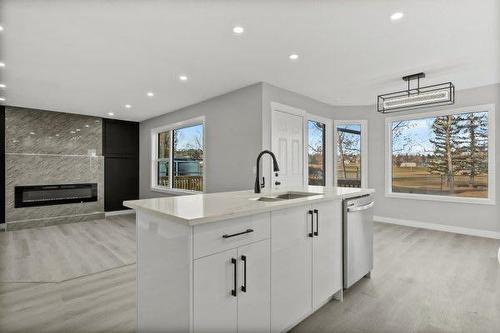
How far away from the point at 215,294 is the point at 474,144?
5325 millimetres

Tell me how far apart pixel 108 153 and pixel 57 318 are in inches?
208

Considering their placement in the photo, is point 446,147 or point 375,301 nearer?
point 375,301

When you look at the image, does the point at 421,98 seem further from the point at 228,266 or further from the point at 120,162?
the point at 120,162

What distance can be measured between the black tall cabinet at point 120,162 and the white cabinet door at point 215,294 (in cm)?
620

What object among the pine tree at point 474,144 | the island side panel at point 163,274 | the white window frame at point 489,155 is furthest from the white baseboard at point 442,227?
the island side panel at point 163,274

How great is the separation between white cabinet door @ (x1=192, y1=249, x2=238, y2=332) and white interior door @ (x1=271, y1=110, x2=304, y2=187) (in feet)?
9.18

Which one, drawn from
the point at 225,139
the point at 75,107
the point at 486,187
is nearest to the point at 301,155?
the point at 225,139

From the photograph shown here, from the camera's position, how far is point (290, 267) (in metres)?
1.79

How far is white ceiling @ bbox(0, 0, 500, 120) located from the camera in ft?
7.24

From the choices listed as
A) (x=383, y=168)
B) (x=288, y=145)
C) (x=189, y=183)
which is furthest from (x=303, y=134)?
(x=189, y=183)

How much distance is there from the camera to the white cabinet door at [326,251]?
6.66 feet

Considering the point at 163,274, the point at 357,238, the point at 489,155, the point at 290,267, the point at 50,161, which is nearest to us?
the point at 163,274

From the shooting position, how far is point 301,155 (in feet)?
15.7

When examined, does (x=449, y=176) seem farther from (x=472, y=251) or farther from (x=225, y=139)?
(x=225, y=139)
